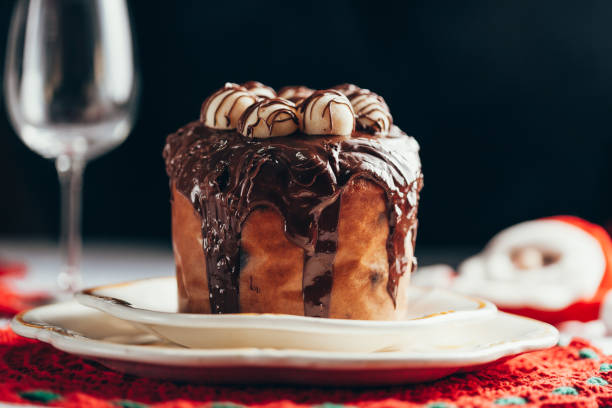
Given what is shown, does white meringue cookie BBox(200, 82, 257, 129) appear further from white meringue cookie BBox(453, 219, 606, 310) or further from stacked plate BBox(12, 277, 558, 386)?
white meringue cookie BBox(453, 219, 606, 310)

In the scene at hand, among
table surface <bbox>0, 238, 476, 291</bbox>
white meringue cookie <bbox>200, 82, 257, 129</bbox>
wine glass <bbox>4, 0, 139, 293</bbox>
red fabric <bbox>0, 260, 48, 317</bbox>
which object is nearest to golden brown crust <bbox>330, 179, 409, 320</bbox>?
white meringue cookie <bbox>200, 82, 257, 129</bbox>

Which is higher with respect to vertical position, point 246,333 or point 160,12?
point 160,12

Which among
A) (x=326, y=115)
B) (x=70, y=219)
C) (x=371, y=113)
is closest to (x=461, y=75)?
(x=70, y=219)


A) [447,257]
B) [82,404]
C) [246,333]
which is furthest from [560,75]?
[82,404]

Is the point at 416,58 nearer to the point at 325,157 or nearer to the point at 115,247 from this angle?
the point at 115,247

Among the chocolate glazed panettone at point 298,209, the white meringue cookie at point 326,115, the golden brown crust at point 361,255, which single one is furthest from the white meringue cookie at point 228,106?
the golden brown crust at point 361,255
